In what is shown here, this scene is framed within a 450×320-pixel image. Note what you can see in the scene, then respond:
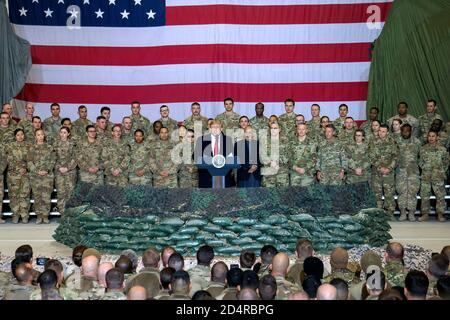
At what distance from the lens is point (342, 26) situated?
48.2ft

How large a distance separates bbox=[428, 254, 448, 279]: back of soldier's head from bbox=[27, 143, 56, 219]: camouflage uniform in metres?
7.29

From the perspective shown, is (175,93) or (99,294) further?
(175,93)

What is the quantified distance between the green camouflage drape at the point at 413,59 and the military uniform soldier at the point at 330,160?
6.31 feet

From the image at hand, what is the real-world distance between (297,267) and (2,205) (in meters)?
7.22

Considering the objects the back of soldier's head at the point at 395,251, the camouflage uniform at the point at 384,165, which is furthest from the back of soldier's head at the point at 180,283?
the camouflage uniform at the point at 384,165

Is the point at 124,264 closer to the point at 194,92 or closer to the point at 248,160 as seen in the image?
the point at 248,160

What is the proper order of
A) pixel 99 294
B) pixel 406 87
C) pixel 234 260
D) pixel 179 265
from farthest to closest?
pixel 406 87, pixel 234 260, pixel 179 265, pixel 99 294

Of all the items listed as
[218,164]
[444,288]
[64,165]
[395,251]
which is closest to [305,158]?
[218,164]

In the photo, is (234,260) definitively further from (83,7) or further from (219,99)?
(83,7)

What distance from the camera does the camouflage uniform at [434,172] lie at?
12836 mm

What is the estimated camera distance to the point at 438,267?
6.98 metres

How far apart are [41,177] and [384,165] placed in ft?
17.2

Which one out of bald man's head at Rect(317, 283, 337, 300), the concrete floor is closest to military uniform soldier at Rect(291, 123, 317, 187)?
the concrete floor

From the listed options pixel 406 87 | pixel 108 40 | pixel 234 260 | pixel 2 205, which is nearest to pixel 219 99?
pixel 108 40
